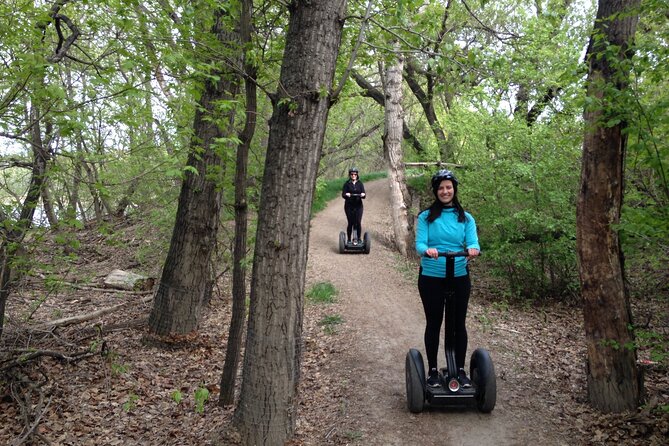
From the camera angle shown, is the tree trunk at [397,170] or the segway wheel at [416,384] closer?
the segway wheel at [416,384]

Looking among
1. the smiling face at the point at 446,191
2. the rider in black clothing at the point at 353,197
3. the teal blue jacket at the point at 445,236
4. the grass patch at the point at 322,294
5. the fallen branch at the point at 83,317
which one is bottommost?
the fallen branch at the point at 83,317

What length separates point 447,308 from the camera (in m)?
4.38

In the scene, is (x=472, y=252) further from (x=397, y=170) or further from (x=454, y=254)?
(x=397, y=170)

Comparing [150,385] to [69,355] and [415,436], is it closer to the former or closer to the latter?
[69,355]

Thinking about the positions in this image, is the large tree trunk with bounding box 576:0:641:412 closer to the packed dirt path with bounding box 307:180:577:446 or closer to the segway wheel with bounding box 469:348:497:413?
the packed dirt path with bounding box 307:180:577:446

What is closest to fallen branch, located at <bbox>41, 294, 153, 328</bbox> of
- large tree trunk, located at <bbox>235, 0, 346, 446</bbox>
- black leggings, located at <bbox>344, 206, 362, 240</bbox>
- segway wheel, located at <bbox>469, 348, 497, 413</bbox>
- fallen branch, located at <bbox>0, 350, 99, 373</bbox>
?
fallen branch, located at <bbox>0, 350, 99, 373</bbox>

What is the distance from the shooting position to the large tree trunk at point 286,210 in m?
3.80

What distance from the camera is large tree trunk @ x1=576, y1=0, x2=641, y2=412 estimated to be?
421 cm

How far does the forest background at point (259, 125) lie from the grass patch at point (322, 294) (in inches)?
65.0

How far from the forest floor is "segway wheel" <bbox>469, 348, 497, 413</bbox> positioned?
0.15 metres

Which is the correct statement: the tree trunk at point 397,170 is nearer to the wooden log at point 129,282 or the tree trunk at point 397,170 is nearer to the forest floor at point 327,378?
the forest floor at point 327,378

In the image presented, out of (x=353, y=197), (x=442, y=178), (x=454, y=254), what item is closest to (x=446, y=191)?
(x=442, y=178)

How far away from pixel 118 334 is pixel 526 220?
6.91m

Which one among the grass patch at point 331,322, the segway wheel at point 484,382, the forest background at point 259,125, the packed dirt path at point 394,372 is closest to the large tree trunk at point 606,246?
the forest background at point 259,125
